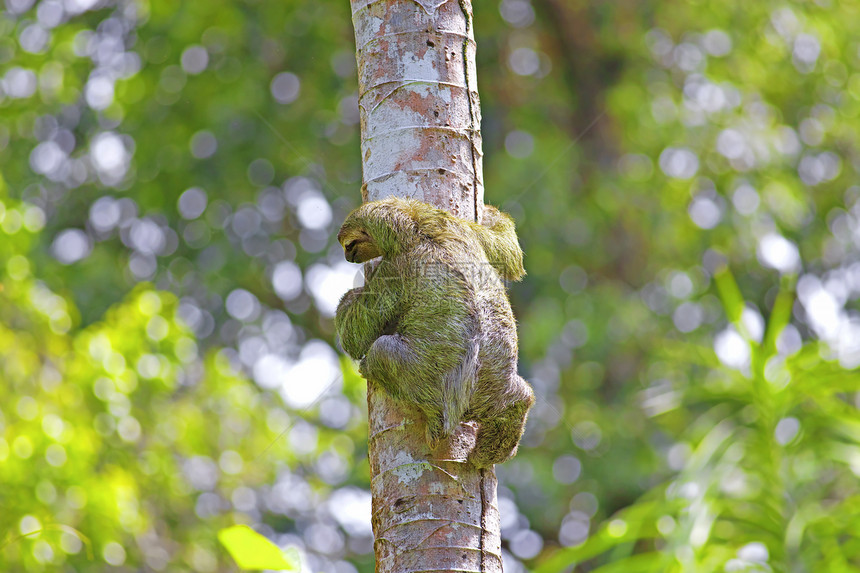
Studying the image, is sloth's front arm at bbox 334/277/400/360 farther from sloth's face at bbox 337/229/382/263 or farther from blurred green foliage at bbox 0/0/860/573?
blurred green foliage at bbox 0/0/860/573

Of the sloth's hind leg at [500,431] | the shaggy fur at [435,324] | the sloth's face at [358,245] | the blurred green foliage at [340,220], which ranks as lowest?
the sloth's hind leg at [500,431]

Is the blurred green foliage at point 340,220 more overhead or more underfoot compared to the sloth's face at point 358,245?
more overhead

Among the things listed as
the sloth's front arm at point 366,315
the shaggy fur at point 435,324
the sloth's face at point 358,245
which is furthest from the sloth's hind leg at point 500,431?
the sloth's face at point 358,245

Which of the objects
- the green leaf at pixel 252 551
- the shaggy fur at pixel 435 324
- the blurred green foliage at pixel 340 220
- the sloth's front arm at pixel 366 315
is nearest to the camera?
the green leaf at pixel 252 551

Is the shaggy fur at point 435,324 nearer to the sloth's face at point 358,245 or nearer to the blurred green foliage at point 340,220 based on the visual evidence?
the sloth's face at point 358,245

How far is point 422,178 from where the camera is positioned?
2645 mm

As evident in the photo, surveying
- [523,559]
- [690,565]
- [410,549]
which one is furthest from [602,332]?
[410,549]

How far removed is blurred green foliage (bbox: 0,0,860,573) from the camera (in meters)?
8.55

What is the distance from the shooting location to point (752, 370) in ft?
11.6

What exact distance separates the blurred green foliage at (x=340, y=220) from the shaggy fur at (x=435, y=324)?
537 centimetres

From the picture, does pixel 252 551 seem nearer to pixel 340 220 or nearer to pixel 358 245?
pixel 358 245

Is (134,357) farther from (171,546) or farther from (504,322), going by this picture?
(504,322)

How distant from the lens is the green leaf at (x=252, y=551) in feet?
6.40

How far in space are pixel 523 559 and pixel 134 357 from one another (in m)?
4.28
